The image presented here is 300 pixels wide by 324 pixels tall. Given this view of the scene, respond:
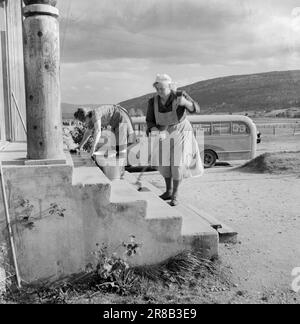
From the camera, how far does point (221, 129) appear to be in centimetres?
1526

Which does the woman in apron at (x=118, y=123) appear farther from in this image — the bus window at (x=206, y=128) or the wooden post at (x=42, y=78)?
the bus window at (x=206, y=128)

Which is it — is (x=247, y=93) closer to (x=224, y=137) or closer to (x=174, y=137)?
(x=224, y=137)

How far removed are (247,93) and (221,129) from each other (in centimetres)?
9999

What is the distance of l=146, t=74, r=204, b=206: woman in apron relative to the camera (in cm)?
491

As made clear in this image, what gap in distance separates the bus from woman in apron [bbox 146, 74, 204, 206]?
975 centimetres

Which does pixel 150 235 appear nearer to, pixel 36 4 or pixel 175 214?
pixel 175 214

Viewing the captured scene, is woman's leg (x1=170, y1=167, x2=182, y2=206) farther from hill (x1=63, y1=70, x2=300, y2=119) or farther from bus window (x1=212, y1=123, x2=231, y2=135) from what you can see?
hill (x1=63, y1=70, x2=300, y2=119)

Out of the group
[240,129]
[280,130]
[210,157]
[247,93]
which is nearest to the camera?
[210,157]

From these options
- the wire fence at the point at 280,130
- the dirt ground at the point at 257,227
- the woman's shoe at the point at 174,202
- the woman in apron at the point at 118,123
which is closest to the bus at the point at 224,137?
the dirt ground at the point at 257,227

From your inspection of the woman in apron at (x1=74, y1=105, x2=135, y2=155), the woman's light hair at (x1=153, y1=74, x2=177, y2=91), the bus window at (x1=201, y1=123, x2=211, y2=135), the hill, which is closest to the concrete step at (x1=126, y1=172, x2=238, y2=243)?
the woman's light hair at (x1=153, y1=74, x2=177, y2=91)

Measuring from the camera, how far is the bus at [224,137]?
49.6 ft

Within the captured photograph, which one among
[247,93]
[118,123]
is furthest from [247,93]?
[118,123]

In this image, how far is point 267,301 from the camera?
12.3 ft

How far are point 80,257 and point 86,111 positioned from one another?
2893 mm
